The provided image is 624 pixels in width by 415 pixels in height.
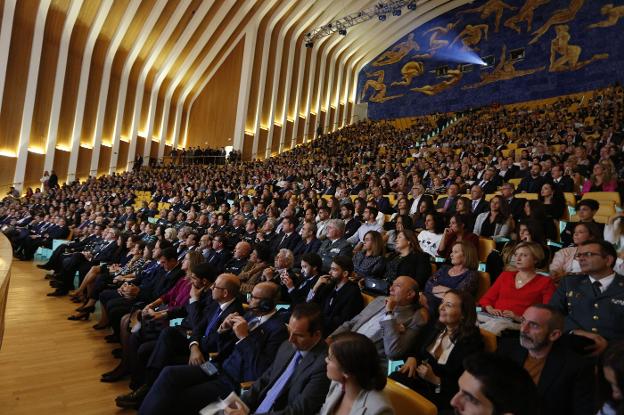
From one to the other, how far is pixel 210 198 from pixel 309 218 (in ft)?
14.7

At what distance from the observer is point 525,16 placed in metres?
17.2

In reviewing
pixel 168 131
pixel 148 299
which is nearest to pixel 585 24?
pixel 168 131

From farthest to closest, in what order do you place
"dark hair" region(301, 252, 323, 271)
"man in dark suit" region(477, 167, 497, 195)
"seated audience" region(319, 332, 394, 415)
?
"man in dark suit" region(477, 167, 497, 195)
"dark hair" region(301, 252, 323, 271)
"seated audience" region(319, 332, 394, 415)

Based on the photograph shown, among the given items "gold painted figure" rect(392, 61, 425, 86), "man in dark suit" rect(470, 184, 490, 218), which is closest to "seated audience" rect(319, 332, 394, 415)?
"man in dark suit" rect(470, 184, 490, 218)

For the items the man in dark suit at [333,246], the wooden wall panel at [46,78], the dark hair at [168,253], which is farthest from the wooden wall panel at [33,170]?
the man in dark suit at [333,246]

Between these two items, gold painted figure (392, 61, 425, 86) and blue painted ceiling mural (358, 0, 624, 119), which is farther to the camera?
gold painted figure (392, 61, 425, 86)

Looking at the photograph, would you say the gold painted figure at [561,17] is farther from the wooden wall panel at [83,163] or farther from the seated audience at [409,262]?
the wooden wall panel at [83,163]

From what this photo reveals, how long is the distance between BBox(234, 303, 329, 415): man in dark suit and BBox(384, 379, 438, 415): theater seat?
0.29m

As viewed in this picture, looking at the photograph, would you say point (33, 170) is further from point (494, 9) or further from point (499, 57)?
point (494, 9)

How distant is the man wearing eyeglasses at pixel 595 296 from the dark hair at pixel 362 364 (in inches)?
38.1

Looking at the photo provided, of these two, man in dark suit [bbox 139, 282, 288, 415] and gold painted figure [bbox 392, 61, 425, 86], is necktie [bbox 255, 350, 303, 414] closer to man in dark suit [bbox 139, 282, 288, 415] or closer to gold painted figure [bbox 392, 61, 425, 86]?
man in dark suit [bbox 139, 282, 288, 415]

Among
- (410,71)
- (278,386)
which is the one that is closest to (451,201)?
(278,386)

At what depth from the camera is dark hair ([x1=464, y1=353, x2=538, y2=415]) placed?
44.8 inches

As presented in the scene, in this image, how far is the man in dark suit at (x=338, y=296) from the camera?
273 centimetres
